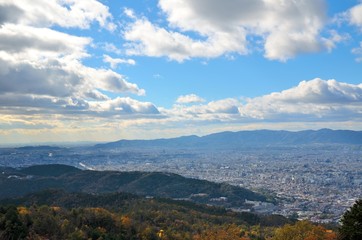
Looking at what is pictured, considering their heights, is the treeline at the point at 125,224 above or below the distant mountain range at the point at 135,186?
above

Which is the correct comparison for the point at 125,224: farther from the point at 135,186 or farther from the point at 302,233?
the point at 135,186

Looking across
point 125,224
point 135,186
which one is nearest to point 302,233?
point 125,224

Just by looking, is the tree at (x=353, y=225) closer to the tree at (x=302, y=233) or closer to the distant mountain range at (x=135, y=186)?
the tree at (x=302, y=233)

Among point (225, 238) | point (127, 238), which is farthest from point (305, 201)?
point (127, 238)

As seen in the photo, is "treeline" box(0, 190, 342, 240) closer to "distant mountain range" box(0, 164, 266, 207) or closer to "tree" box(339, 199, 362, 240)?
"tree" box(339, 199, 362, 240)

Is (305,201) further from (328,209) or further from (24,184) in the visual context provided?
(24,184)

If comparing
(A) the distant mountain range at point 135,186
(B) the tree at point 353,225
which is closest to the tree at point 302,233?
(B) the tree at point 353,225

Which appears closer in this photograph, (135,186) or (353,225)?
(353,225)
